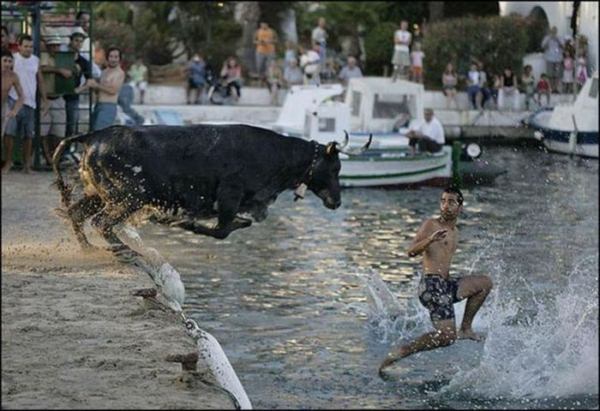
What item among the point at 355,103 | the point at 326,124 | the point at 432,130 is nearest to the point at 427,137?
the point at 432,130

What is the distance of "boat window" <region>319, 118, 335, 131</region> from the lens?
105 feet

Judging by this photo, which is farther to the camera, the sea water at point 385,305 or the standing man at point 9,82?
the standing man at point 9,82

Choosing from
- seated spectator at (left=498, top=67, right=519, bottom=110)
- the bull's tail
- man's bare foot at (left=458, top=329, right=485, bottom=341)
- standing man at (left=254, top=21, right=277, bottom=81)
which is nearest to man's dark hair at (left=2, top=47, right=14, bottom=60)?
the bull's tail

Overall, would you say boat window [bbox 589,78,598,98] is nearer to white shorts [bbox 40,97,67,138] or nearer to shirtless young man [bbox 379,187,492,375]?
white shorts [bbox 40,97,67,138]

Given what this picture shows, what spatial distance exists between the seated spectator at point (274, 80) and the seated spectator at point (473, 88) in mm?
4782

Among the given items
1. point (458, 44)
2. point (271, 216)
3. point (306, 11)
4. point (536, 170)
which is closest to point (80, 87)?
point (271, 216)

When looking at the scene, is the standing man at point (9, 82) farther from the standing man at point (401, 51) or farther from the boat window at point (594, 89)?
the boat window at point (594, 89)

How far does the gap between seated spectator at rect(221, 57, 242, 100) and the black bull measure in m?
25.2

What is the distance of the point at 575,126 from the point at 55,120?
1757 centimetres

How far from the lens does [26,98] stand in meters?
22.6

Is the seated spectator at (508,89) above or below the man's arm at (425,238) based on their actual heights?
below

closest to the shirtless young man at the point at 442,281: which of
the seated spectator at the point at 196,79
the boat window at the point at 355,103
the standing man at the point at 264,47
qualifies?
the boat window at the point at 355,103

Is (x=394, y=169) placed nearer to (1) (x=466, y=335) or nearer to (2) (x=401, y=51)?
(2) (x=401, y=51)

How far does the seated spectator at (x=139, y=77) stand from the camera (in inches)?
1585
